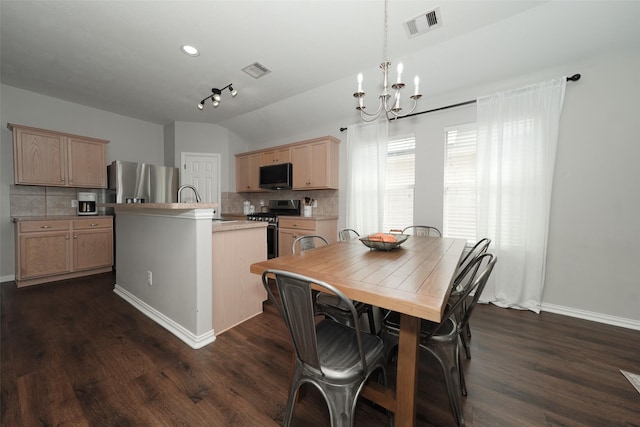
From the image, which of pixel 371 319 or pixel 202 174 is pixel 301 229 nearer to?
pixel 371 319

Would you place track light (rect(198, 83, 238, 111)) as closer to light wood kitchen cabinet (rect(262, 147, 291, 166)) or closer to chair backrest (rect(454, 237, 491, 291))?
light wood kitchen cabinet (rect(262, 147, 291, 166))

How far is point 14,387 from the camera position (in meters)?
1.42

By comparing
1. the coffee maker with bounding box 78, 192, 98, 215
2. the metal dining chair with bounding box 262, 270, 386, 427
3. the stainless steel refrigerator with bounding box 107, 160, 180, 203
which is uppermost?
the stainless steel refrigerator with bounding box 107, 160, 180, 203

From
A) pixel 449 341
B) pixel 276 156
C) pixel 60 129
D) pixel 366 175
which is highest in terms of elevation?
pixel 60 129

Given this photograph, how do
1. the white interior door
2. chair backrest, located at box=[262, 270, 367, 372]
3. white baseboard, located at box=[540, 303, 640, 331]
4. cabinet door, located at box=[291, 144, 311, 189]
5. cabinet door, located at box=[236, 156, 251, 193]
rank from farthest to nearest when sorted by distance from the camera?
cabinet door, located at box=[236, 156, 251, 193] → the white interior door → cabinet door, located at box=[291, 144, 311, 189] → white baseboard, located at box=[540, 303, 640, 331] → chair backrest, located at box=[262, 270, 367, 372]

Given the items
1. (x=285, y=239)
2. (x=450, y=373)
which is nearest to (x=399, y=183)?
(x=285, y=239)

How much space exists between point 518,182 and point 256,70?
3343mm

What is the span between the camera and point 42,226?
10.5ft

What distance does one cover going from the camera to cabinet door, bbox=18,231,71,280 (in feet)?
10.1

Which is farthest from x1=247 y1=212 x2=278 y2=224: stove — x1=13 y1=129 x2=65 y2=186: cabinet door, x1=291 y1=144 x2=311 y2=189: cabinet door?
x1=13 y1=129 x2=65 y2=186: cabinet door

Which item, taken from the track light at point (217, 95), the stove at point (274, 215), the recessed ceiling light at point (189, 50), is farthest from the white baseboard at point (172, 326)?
the recessed ceiling light at point (189, 50)

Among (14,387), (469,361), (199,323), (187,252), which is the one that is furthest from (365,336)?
(14,387)

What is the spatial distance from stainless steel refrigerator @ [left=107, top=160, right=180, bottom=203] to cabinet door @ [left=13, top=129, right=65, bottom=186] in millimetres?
604

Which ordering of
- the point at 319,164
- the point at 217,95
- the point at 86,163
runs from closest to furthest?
the point at 217,95 < the point at 86,163 < the point at 319,164
